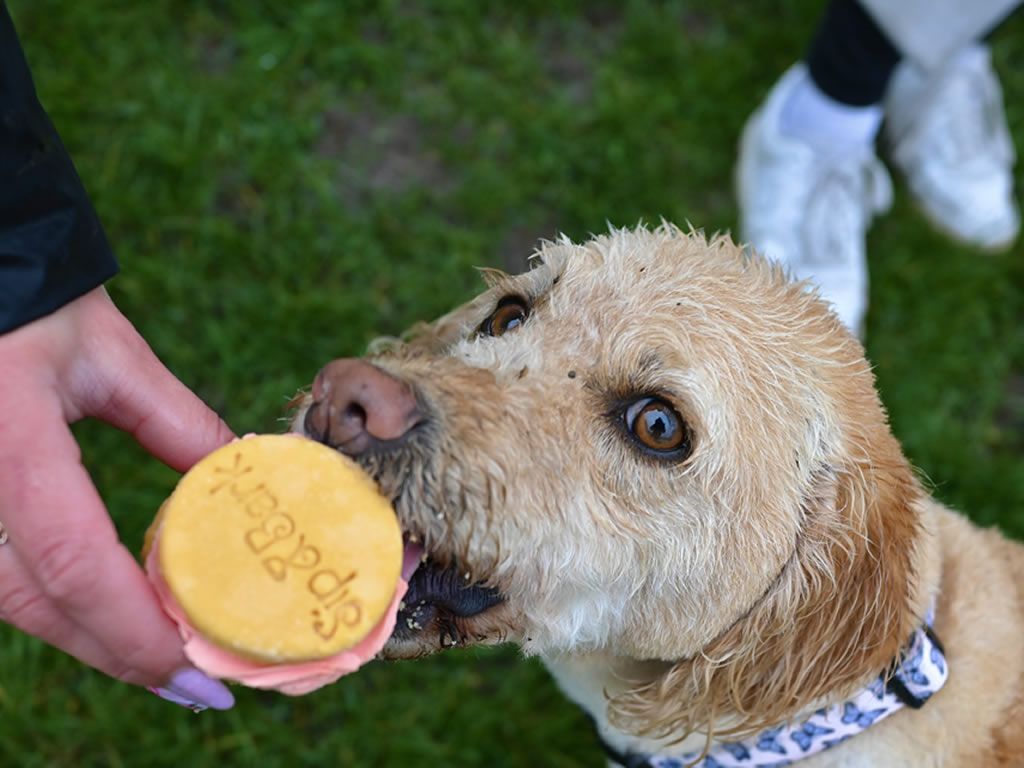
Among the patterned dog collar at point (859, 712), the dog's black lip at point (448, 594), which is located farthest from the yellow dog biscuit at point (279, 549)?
the patterned dog collar at point (859, 712)

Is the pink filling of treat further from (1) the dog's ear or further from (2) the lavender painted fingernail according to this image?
(1) the dog's ear

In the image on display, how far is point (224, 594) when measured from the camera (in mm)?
1547

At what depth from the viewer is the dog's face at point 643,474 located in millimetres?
→ 1826

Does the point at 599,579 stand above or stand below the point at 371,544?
below

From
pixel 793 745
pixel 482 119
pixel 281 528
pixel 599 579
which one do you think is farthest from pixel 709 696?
pixel 482 119

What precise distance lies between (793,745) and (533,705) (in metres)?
1.48

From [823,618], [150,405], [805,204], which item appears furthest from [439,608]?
[805,204]

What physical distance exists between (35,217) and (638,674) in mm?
1689

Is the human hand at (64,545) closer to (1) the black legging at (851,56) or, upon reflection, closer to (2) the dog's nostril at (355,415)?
(2) the dog's nostril at (355,415)

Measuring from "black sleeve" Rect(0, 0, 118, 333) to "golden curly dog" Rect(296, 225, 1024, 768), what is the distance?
511 millimetres

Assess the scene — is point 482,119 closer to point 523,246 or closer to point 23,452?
point 523,246

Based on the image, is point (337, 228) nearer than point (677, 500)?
No

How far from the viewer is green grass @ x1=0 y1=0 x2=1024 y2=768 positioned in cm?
344

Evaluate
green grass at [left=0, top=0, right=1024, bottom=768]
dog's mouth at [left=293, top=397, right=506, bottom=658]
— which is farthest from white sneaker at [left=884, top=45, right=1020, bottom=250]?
dog's mouth at [left=293, top=397, right=506, bottom=658]
